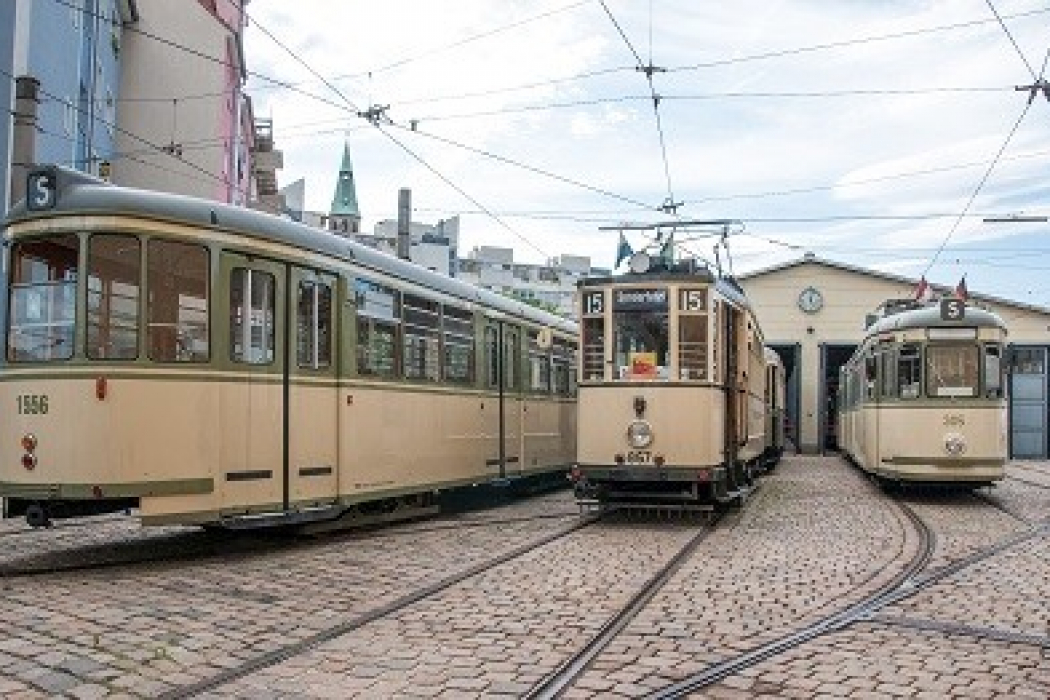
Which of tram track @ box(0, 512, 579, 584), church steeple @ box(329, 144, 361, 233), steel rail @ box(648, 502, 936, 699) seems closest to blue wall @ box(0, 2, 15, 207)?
tram track @ box(0, 512, 579, 584)

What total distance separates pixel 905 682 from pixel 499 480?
10484 mm

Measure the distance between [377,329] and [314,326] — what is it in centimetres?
131

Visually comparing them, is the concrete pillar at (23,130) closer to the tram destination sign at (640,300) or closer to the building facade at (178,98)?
the tram destination sign at (640,300)

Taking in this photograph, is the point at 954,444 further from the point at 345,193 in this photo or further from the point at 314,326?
the point at 345,193

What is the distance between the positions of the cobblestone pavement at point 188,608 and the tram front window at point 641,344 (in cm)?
302

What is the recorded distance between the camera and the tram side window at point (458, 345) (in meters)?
13.9

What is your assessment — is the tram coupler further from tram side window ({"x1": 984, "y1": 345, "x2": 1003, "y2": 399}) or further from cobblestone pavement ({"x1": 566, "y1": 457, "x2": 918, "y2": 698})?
tram side window ({"x1": 984, "y1": 345, "x2": 1003, "y2": 399})

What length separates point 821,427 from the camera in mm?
39750

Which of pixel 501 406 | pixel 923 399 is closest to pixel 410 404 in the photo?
pixel 501 406

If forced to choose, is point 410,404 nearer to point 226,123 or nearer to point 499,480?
point 499,480

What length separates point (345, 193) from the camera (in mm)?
93125

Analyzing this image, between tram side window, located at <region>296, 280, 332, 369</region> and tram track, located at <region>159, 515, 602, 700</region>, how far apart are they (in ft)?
8.68

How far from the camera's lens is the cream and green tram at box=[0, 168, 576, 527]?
28.7 feet

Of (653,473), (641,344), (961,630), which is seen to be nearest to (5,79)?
(641,344)
